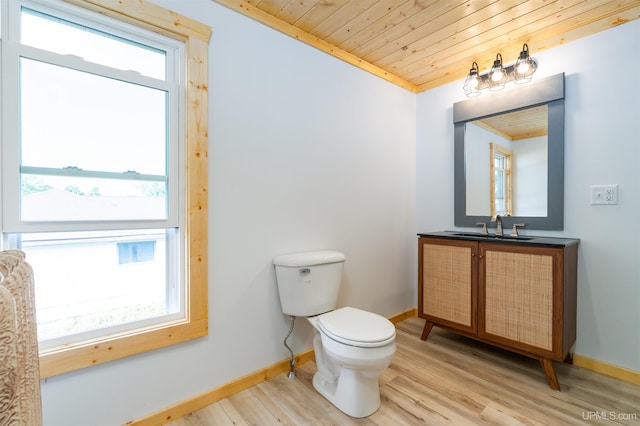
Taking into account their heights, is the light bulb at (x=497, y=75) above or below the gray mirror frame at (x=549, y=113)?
above

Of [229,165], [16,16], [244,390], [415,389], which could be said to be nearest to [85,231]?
[229,165]

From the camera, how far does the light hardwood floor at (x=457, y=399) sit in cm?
147

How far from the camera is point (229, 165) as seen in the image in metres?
1.67

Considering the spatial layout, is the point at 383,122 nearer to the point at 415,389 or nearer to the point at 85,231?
the point at 415,389

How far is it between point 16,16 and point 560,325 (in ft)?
9.86

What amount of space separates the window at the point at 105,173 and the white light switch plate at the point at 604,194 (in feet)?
7.97

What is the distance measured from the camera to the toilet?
144 centimetres

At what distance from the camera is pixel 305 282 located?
70.2 inches

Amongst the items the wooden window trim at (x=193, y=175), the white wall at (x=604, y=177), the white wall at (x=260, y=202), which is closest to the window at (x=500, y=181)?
the white wall at (x=604, y=177)

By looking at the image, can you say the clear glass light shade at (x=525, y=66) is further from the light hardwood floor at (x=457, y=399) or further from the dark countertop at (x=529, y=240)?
the light hardwood floor at (x=457, y=399)

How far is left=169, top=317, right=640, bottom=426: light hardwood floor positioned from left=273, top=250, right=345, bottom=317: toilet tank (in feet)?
1.50

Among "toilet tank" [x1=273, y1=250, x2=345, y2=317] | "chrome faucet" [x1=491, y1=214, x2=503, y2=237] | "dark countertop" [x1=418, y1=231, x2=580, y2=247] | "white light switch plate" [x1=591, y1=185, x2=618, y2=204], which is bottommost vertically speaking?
"toilet tank" [x1=273, y1=250, x2=345, y2=317]

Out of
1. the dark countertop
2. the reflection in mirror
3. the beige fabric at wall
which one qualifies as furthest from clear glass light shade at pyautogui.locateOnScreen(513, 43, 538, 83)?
the beige fabric at wall

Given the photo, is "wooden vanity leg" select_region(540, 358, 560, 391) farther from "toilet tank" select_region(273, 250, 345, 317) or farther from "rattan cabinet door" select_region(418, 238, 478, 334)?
"toilet tank" select_region(273, 250, 345, 317)
